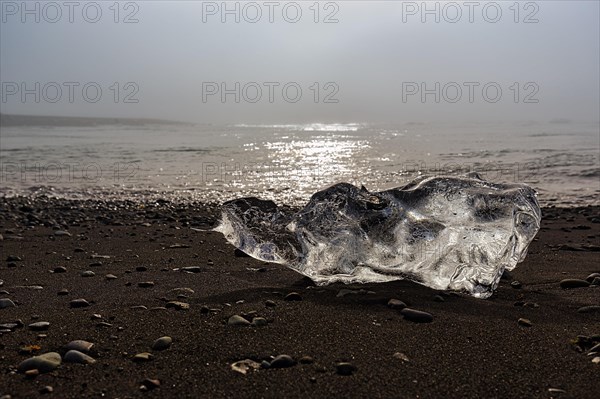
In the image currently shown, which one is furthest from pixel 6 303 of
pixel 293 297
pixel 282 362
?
pixel 282 362

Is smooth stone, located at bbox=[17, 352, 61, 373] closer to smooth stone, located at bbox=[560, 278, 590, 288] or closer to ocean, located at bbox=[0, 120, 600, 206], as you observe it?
smooth stone, located at bbox=[560, 278, 590, 288]

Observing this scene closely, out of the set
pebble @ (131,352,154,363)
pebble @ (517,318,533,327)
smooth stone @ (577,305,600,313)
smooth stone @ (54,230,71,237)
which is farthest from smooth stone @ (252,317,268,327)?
smooth stone @ (54,230,71,237)

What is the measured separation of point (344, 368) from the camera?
233 cm

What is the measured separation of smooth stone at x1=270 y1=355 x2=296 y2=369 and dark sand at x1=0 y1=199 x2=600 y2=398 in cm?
3

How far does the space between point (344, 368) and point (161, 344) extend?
0.84 metres

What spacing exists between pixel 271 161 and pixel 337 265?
45.7 feet

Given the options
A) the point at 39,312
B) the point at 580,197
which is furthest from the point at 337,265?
the point at 580,197

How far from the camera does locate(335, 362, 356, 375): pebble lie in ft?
7.58

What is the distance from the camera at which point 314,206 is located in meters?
3.81

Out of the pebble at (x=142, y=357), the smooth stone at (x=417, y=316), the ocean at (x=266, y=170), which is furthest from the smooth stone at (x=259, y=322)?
the ocean at (x=266, y=170)

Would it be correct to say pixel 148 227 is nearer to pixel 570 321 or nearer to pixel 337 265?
pixel 337 265

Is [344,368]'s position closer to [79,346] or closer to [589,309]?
[79,346]

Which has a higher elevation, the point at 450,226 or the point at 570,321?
the point at 450,226

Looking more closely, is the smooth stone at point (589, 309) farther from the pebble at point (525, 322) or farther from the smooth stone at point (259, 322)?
the smooth stone at point (259, 322)
